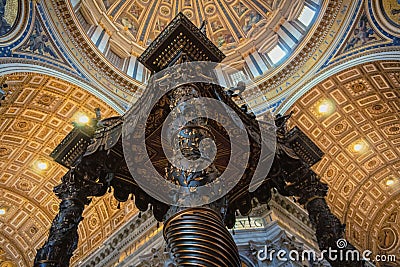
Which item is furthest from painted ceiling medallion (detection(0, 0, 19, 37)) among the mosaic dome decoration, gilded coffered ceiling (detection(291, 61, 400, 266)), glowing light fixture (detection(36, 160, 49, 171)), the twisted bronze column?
gilded coffered ceiling (detection(291, 61, 400, 266))

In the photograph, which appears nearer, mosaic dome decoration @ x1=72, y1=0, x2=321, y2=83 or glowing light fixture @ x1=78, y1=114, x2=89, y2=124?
glowing light fixture @ x1=78, y1=114, x2=89, y2=124

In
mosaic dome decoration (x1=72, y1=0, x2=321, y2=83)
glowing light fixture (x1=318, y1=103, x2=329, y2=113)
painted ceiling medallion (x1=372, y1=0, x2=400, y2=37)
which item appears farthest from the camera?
mosaic dome decoration (x1=72, y1=0, x2=321, y2=83)

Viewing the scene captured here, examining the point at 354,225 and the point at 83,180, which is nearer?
the point at 83,180

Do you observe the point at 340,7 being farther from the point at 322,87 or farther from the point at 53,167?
the point at 53,167

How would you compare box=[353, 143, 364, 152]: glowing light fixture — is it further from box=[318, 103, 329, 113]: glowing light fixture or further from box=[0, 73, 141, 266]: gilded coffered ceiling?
box=[0, 73, 141, 266]: gilded coffered ceiling

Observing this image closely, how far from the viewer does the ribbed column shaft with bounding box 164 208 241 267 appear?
2.98 meters

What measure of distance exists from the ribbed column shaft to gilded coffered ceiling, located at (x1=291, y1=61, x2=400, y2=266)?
8621mm

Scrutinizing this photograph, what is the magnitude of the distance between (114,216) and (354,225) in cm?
780

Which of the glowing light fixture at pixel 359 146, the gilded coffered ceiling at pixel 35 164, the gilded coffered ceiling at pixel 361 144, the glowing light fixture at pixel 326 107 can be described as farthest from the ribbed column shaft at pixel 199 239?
the glowing light fixture at pixel 359 146

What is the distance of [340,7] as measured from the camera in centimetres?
1125

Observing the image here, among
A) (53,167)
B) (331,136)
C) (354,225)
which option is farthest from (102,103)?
(354,225)

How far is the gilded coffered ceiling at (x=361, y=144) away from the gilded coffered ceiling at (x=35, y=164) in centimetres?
619

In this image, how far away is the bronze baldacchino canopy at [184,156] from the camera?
3643 mm

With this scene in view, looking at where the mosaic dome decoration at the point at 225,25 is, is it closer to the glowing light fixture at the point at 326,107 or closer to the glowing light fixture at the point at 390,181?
the glowing light fixture at the point at 326,107
